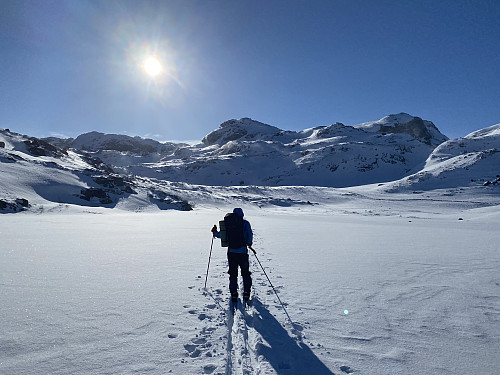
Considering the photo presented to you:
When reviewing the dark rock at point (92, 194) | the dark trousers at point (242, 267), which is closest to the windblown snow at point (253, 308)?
the dark trousers at point (242, 267)

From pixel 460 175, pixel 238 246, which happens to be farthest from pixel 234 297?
pixel 460 175

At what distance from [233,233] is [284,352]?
2.79 meters

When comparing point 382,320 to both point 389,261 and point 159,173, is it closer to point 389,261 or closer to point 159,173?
point 389,261

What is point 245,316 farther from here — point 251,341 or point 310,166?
point 310,166

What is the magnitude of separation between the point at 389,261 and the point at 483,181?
8753 centimetres

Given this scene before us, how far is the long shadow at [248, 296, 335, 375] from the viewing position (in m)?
3.78

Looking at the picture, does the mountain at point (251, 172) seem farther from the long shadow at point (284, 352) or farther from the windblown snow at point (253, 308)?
the long shadow at point (284, 352)

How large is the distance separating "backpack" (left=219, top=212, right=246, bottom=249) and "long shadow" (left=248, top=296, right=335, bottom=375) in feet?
5.57

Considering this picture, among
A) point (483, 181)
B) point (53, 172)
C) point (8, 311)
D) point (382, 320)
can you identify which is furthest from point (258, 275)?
point (483, 181)

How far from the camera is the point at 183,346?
419cm

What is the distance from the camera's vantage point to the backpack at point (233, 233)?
6.32 metres

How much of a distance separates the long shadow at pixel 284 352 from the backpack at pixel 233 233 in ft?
5.57

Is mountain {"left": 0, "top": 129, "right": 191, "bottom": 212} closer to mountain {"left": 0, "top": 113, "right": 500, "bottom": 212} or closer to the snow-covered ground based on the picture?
mountain {"left": 0, "top": 113, "right": 500, "bottom": 212}

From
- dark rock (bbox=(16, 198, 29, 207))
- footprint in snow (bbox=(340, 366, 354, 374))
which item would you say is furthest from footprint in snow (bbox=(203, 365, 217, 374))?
dark rock (bbox=(16, 198, 29, 207))
